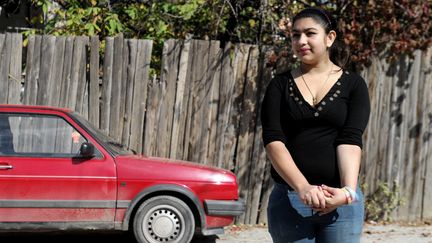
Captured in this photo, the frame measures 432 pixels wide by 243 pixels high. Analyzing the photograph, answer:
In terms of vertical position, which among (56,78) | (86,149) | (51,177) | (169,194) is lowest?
(169,194)

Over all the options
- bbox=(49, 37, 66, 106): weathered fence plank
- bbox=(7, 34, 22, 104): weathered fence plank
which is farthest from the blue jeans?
bbox=(7, 34, 22, 104): weathered fence plank

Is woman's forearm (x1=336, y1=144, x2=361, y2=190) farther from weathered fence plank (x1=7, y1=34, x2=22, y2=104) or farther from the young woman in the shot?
weathered fence plank (x1=7, y1=34, x2=22, y2=104)

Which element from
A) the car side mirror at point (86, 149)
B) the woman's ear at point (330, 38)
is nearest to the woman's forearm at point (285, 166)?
the woman's ear at point (330, 38)

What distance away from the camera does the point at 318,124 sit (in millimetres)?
2934

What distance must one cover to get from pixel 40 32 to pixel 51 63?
1599 millimetres

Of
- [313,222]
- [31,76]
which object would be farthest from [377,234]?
[313,222]

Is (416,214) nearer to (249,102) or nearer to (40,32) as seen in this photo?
(249,102)

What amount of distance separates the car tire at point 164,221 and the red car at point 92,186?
1 cm

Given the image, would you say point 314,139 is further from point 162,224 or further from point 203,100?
point 203,100

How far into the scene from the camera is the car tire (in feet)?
23.1

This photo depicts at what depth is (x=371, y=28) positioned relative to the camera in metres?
8.55

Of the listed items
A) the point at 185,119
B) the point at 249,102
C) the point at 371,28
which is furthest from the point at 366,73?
the point at 185,119

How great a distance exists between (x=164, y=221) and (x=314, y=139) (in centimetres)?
440

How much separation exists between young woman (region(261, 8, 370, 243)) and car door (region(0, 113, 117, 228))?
13.4 ft
